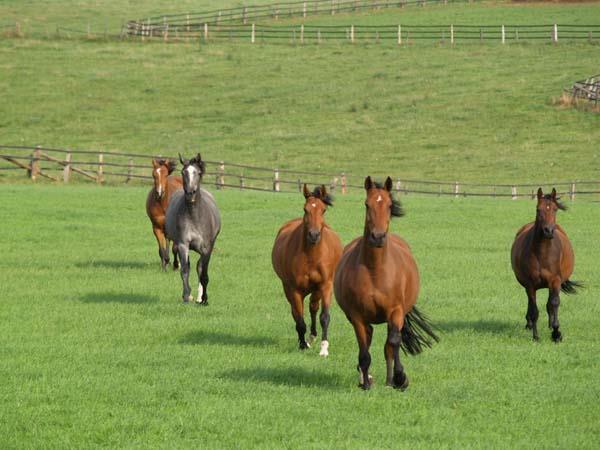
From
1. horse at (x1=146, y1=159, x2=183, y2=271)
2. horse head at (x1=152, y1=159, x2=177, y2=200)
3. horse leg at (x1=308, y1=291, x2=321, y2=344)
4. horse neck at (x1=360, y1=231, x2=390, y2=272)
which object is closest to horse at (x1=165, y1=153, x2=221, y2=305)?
horse head at (x1=152, y1=159, x2=177, y2=200)

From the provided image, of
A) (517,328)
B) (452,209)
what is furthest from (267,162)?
(517,328)

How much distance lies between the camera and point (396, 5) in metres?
95.0

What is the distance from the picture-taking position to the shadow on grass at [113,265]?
75.9 ft

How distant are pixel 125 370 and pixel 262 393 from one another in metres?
1.90

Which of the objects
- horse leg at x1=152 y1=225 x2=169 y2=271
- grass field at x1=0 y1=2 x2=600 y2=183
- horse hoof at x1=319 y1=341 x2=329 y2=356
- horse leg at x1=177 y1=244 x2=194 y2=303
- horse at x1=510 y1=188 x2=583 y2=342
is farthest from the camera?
grass field at x1=0 y1=2 x2=600 y2=183

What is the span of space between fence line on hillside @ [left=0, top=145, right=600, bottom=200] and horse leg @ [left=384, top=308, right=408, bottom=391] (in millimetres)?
34322

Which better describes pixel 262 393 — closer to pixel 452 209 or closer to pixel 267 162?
pixel 452 209

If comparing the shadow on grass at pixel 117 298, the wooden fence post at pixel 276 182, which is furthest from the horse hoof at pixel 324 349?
the wooden fence post at pixel 276 182

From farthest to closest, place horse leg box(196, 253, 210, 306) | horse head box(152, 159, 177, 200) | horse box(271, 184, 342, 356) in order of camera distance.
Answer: horse head box(152, 159, 177, 200)
horse leg box(196, 253, 210, 306)
horse box(271, 184, 342, 356)

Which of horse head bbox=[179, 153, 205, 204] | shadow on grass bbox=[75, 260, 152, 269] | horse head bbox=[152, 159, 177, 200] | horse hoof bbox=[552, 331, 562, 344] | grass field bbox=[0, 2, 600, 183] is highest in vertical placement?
grass field bbox=[0, 2, 600, 183]

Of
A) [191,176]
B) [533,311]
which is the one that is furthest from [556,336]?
[191,176]

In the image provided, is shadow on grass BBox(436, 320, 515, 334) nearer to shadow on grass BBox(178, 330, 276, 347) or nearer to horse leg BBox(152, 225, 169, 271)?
shadow on grass BBox(178, 330, 276, 347)

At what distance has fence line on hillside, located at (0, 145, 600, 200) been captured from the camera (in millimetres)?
47500

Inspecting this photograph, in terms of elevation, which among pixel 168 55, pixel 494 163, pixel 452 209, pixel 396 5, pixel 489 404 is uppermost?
pixel 396 5
